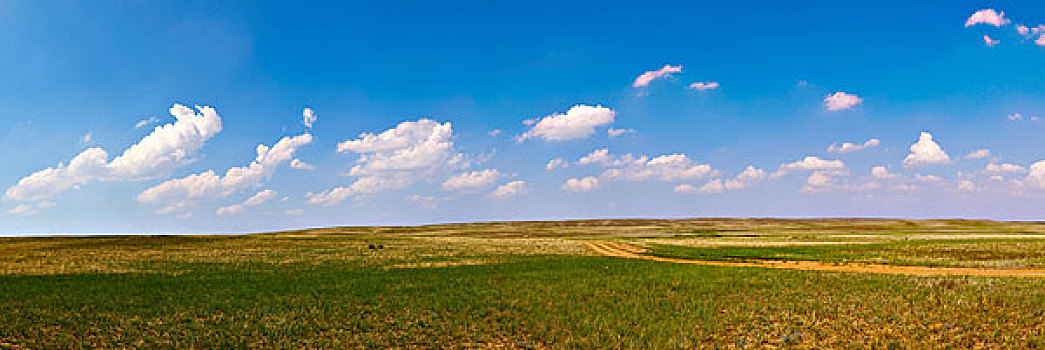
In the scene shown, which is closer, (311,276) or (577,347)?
(577,347)

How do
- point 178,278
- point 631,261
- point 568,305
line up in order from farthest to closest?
point 631,261 → point 178,278 → point 568,305

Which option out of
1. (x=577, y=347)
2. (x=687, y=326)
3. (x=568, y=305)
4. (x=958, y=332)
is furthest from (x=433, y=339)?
(x=958, y=332)

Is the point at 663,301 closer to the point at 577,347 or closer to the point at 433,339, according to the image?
the point at 577,347

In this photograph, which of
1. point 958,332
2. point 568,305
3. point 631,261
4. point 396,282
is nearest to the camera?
point 958,332

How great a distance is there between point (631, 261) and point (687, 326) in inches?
967

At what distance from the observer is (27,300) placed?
27.9m

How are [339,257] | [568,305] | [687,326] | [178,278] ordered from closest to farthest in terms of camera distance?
[687,326], [568,305], [178,278], [339,257]

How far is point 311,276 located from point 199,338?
1675cm

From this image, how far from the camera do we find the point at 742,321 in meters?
23.0

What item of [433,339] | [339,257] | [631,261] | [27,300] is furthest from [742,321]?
[339,257]

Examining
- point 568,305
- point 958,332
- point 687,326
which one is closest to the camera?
point 958,332

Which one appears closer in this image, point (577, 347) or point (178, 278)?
point (577, 347)

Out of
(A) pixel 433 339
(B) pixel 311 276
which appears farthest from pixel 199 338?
(B) pixel 311 276

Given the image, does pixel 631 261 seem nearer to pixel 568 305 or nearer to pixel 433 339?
pixel 568 305
